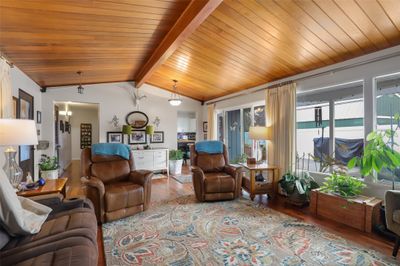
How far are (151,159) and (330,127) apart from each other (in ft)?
14.0

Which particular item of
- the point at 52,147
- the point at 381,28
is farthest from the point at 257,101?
the point at 52,147

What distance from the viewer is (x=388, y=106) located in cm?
290

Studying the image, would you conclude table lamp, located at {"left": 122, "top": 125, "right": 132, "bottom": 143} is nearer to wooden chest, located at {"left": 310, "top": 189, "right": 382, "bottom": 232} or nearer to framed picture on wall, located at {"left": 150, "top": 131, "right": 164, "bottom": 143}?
framed picture on wall, located at {"left": 150, "top": 131, "right": 164, "bottom": 143}

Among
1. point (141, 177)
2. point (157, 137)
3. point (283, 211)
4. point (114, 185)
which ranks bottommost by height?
point (283, 211)

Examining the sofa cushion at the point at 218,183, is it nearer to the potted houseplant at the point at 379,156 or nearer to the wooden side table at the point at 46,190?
the potted houseplant at the point at 379,156

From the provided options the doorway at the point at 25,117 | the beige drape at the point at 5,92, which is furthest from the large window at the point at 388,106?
the doorway at the point at 25,117

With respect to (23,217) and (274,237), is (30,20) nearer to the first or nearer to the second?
(23,217)

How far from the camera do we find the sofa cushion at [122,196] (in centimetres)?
282

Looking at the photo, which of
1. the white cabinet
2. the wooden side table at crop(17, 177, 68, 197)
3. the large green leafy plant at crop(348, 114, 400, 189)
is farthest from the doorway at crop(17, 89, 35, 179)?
the large green leafy plant at crop(348, 114, 400, 189)

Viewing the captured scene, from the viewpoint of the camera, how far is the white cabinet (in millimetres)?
5703

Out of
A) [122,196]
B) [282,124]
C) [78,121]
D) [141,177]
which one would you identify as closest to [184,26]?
[141,177]

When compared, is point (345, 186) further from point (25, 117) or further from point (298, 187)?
point (25, 117)

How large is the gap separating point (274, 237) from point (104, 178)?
253 centimetres

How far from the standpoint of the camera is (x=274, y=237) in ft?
7.99
